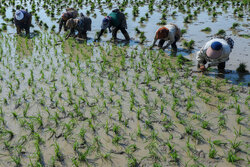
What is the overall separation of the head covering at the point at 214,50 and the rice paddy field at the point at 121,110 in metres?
0.44

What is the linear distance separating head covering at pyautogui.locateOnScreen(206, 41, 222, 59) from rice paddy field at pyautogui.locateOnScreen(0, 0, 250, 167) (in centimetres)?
44

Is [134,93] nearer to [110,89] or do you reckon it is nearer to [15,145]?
[110,89]

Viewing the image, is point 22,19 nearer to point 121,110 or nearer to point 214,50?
point 121,110

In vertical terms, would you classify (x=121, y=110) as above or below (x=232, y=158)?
above

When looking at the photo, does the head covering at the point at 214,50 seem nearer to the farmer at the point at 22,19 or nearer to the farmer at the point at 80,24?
the farmer at the point at 80,24

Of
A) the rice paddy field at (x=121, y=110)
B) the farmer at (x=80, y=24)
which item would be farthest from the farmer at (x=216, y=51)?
the farmer at (x=80, y=24)

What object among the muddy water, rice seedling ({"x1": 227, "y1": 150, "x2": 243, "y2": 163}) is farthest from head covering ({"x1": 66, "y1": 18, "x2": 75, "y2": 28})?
rice seedling ({"x1": 227, "y1": 150, "x2": 243, "y2": 163})

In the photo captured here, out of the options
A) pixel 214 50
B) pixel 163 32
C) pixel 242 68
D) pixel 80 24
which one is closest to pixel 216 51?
pixel 214 50

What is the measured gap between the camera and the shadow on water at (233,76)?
4121 mm

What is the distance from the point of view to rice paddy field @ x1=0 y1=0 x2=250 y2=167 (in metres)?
2.50

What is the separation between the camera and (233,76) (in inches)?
172

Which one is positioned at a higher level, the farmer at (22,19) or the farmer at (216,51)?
the farmer at (22,19)

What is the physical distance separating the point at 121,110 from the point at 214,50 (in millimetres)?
2030

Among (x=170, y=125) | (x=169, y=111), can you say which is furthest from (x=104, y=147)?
(x=169, y=111)
